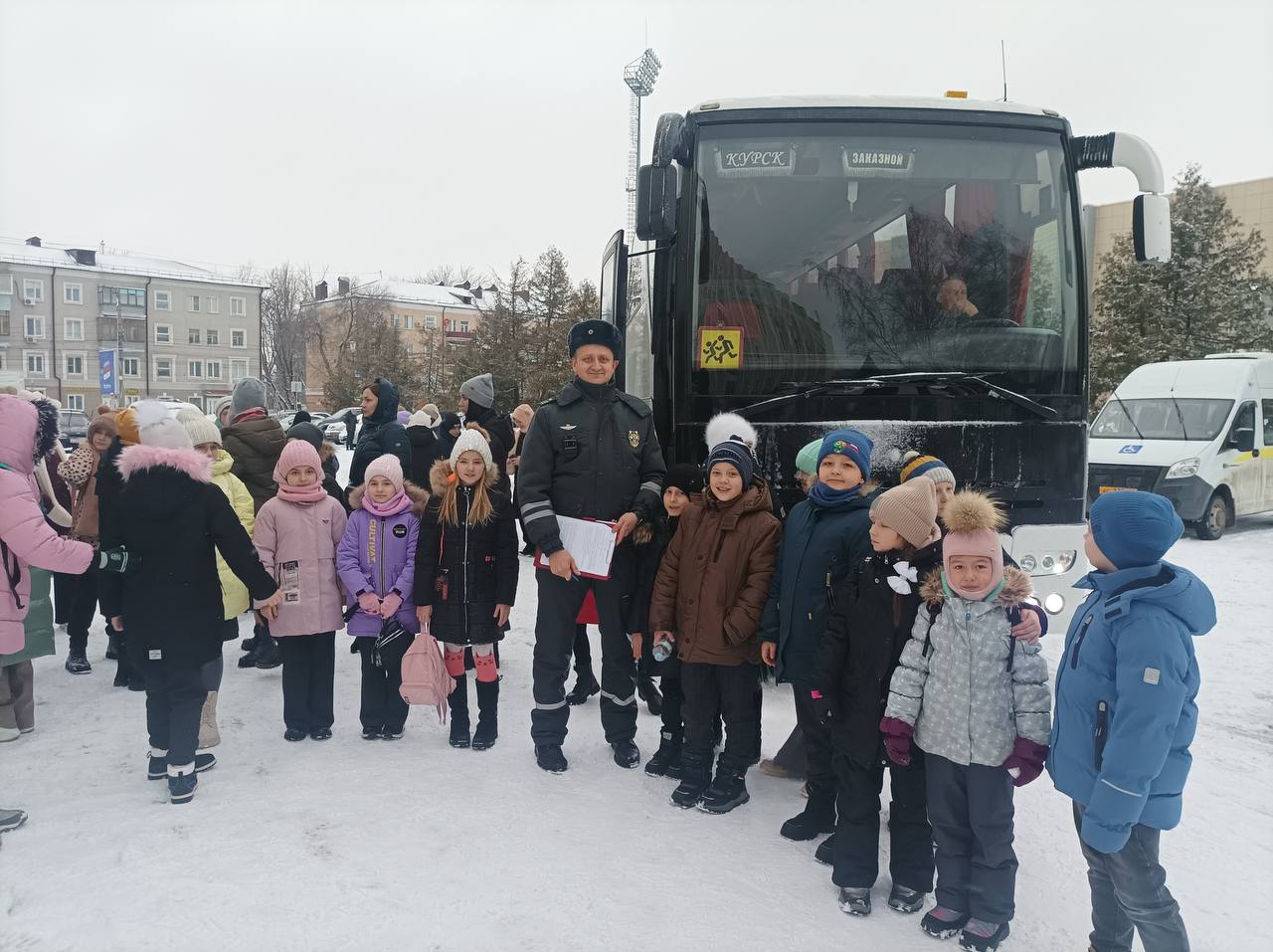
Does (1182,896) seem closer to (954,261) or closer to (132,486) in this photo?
(954,261)

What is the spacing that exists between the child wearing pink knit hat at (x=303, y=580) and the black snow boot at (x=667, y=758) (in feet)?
6.18

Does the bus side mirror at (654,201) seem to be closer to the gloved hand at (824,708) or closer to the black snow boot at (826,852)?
the gloved hand at (824,708)

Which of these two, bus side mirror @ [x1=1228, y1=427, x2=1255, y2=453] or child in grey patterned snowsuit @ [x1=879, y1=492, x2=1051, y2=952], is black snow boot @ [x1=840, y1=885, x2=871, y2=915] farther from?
bus side mirror @ [x1=1228, y1=427, x2=1255, y2=453]

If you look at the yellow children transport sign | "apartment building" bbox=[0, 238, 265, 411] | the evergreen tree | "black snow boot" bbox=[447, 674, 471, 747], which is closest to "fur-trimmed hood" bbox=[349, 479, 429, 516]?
"black snow boot" bbox=[447, 674, 471, 747]

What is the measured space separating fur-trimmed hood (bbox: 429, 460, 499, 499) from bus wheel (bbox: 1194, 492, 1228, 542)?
12.1 m

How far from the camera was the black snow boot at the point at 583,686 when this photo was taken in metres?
5.58

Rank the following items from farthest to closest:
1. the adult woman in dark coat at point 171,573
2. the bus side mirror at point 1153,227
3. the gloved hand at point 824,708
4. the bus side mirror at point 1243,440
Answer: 1. the bus side mirror at point 1243,440
2. the bus side mirror at point 1153,227
3. the adult woman in dark coat at point 171,573
4. the gloved hand at point 824,708

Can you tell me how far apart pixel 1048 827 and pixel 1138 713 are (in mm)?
1658

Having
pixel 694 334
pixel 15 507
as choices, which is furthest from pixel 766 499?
pixel 15 507

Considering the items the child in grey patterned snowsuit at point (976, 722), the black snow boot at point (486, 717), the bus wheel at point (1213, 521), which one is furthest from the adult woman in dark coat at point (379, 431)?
the bus wheel at point (1213, 521)

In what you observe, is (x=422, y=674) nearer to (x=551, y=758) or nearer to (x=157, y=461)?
(x=551, y=758)

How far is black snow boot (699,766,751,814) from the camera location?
399cm

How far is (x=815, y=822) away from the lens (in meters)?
3.77

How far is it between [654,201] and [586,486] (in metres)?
1.70
